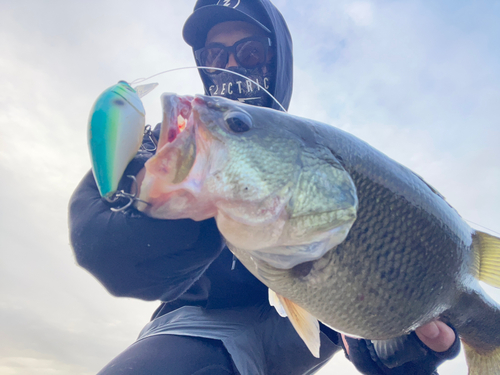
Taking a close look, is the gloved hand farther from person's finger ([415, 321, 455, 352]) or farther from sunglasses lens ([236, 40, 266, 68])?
sunglasses lens ([236, 40, 266, 68])

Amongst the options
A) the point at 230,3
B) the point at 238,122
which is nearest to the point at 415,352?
the point at 238,122

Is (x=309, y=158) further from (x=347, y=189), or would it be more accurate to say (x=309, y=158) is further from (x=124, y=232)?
(x=124, y=232)

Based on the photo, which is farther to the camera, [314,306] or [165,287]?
[165,287]

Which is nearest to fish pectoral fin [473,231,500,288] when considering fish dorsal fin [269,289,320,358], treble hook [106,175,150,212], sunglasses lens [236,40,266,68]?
fish dorsal fin [269,289,320,358]

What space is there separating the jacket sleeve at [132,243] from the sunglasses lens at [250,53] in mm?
1835

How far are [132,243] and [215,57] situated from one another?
6.93ft

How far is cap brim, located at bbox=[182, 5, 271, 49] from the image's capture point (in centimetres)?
270

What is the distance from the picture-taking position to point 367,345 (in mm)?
1592

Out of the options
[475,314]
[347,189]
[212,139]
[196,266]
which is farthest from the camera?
[475,314]

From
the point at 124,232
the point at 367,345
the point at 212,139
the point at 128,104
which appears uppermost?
the point at 128,104

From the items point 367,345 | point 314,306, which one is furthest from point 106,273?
point 367,345

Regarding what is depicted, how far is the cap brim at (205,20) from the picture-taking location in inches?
A: 106

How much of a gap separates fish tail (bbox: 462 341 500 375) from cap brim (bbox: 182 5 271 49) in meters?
2.80

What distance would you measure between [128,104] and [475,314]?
1.87 m
